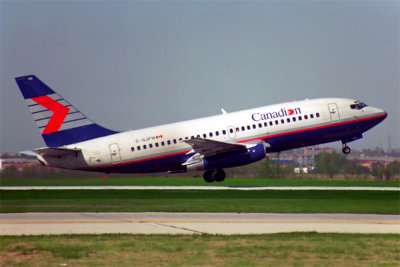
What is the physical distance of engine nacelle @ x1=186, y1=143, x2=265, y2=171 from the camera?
44.5m

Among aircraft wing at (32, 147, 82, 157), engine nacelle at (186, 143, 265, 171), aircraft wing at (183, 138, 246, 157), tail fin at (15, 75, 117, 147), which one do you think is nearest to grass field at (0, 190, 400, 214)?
engine nacelle at (186, 143, 265, 171)

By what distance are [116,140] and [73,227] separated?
13476 mm

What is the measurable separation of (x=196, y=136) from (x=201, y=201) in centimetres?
627

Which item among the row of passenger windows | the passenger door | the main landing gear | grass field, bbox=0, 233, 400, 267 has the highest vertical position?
the passenger door

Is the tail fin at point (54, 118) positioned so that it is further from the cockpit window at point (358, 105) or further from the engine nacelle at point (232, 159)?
the cockpit window at point (358, 105)

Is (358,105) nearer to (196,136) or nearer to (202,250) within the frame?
(196,136)

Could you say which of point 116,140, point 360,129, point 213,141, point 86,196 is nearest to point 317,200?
point 360,129

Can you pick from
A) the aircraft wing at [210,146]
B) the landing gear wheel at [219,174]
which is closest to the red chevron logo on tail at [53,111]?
the aircraft wing at [210,146]

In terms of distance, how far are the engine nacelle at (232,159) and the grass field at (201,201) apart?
294 cm

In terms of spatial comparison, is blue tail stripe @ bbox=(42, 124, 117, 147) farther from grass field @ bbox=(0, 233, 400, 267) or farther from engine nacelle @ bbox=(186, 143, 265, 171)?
grass field @ bbox=(0, 233, 400, 267)

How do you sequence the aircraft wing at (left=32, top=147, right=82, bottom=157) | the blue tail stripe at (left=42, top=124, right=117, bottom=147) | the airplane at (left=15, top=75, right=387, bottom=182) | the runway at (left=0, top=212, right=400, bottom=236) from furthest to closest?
the blue tail stripe at (left=42, top=124, right=117, bottom=147) → the airplane at (left=15, top=75, right=387, bottom=182) → the aircraft wing at (left=32, top=147, right=82, bottom=157) → the runway at (left=0, top=212, right=400, bottom=236)

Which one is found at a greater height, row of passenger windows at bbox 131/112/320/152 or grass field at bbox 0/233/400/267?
row of passenger windows at bbox 131/112/320/152

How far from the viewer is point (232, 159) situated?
4509cm

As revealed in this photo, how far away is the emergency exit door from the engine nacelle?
530 centimetres
